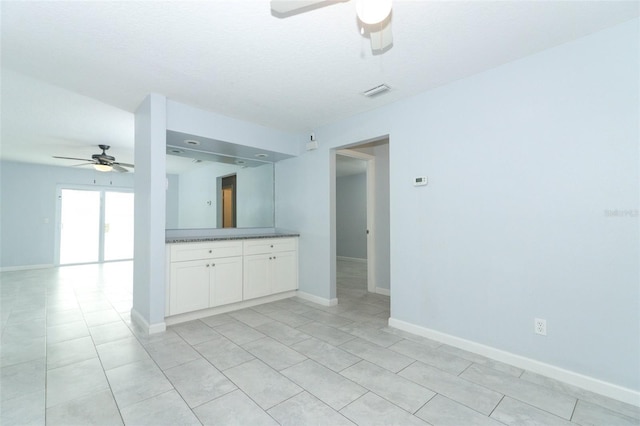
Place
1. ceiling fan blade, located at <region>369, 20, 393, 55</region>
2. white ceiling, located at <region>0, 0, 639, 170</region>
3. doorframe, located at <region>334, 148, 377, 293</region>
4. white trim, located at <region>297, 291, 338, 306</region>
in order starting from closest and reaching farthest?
ceiling fan blade, located at <region>369, 20, 393, 55</region>
white ceiling, located at <region>0, 0, 639, 170</region>
white trim, located at <region>297, 291, 338, 306</region>
doorframe, located at <region>334, 148, 377, 293</region>

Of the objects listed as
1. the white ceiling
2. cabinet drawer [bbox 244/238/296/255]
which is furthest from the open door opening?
the white ceiling

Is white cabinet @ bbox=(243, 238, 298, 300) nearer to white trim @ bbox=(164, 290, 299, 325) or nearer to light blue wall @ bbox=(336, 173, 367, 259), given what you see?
white trim @ bbox=(164, 290, 299, 325)

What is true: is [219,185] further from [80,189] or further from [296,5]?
[80,189]

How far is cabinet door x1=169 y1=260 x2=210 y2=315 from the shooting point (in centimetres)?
313

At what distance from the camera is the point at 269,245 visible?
4012mm

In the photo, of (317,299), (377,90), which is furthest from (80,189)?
(377,90)

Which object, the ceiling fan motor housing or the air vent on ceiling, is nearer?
the air vent on ceiling

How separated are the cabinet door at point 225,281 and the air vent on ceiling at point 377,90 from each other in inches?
98.2

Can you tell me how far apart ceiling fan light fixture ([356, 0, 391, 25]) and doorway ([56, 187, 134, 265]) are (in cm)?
873

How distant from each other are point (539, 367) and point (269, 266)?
3.03 metres

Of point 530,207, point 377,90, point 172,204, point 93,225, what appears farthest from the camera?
point 93,225

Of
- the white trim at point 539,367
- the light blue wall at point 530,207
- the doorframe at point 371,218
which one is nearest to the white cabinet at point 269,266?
the doorframe at point 371,218

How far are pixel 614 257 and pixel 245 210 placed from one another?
4.11m

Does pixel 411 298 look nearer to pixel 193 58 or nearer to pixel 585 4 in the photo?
pixel 585 4
